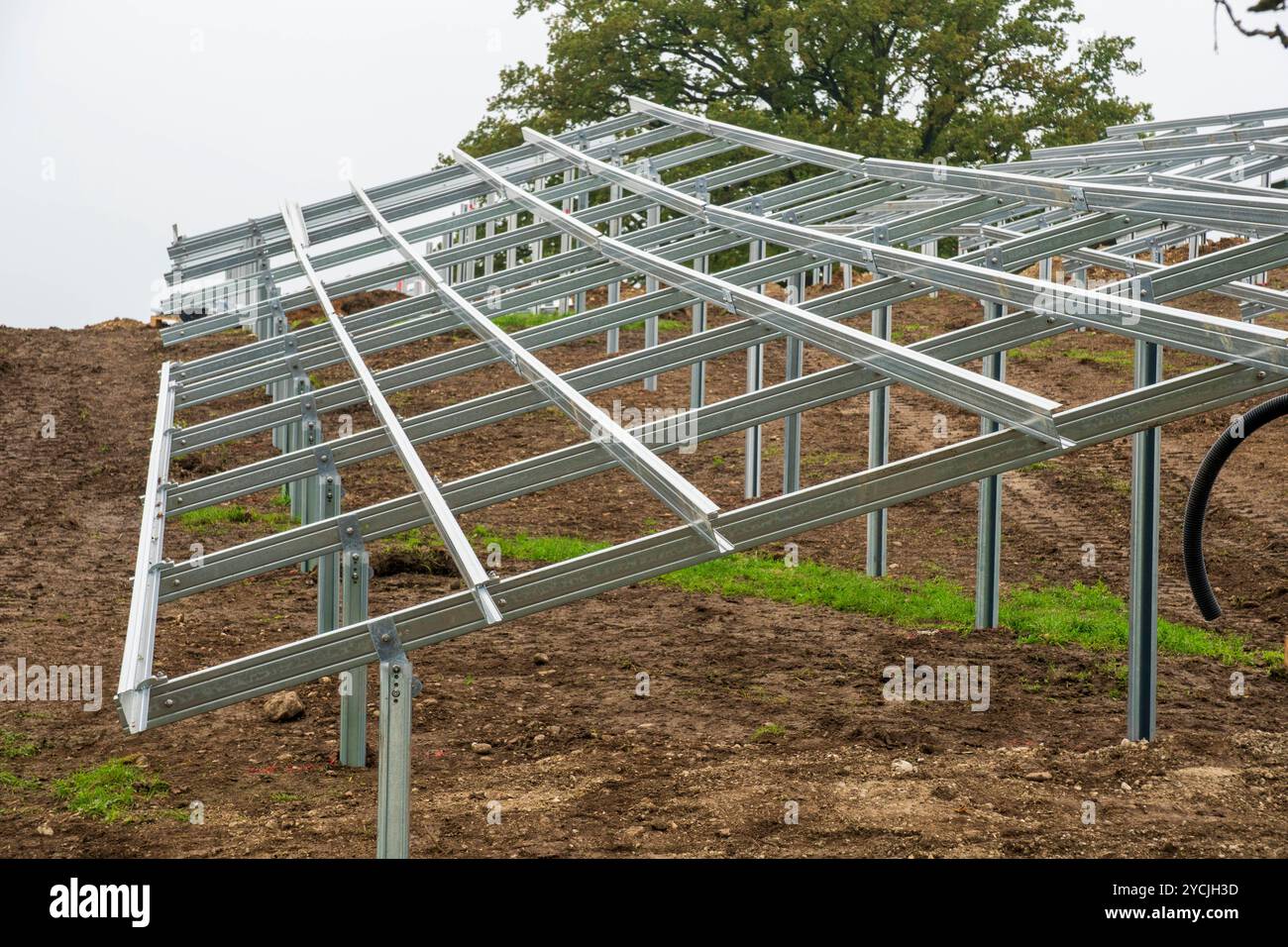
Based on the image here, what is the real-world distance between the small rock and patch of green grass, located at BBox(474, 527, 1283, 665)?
12.3 feet

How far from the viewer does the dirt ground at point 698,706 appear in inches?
304

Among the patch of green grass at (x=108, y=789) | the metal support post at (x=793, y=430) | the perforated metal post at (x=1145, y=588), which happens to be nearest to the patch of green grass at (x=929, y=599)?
the metal support post at (x=793, y=430)

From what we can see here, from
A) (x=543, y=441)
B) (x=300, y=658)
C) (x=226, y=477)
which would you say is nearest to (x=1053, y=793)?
(x=300, y=658)

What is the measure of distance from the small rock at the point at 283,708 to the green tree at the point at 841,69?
23367 millimetres

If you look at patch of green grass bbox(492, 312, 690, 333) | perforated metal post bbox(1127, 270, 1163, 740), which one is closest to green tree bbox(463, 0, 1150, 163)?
patch of green grass bbox(492, 312, 690, 333)

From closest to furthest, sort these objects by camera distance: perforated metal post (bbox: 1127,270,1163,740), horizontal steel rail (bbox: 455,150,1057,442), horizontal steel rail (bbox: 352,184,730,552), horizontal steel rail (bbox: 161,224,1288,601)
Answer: horizontal steel rail (bbox: 352,184,730,552)
horizontal steel rail (bbox: 455,150,1057,442)
horizontal steel rail (bbox: 161,224,1288,601)
perforated metal post (bbox: 1127,270,1163,740)

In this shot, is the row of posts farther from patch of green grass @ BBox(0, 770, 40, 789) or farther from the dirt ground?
patch of green grass @ BBox(0, 770, 40, 789)

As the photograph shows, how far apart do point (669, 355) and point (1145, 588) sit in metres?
3.48

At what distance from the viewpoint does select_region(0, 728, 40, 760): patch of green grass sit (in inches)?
377

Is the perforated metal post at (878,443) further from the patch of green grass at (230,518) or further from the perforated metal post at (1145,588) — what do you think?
the patch of green grass at (230,518)

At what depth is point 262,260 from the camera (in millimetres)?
15422

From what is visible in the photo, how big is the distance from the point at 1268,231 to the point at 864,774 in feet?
13.8

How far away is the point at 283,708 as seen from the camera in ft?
33.8

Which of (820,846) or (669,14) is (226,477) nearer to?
(820,846)
